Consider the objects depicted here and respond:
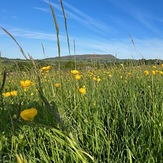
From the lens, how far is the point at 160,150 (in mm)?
1328

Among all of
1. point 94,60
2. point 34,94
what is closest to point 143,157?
point 34,94

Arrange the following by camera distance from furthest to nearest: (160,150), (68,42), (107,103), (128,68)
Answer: (128,68) → (107,103) → (160,150) → (68,42)

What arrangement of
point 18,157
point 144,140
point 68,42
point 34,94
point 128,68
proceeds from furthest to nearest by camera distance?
point 128,68 < point 34,94 < point 144,140 < point 68,42 < point 18,157

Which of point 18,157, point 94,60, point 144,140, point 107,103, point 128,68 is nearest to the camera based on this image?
point 18,157

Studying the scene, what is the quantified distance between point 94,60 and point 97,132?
1516 mm

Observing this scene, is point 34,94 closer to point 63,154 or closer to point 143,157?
point 63,154

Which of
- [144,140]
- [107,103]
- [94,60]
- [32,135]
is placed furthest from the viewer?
[94,60]

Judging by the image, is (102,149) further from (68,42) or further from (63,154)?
(68,42)

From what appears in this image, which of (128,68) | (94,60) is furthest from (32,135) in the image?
(128,68)

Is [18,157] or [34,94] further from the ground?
[18,157]

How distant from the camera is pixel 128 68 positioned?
3.72 meters

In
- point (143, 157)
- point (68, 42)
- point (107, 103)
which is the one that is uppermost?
point (68, 42)

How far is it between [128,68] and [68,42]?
2806 mm

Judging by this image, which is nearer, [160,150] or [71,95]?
[160,150]
